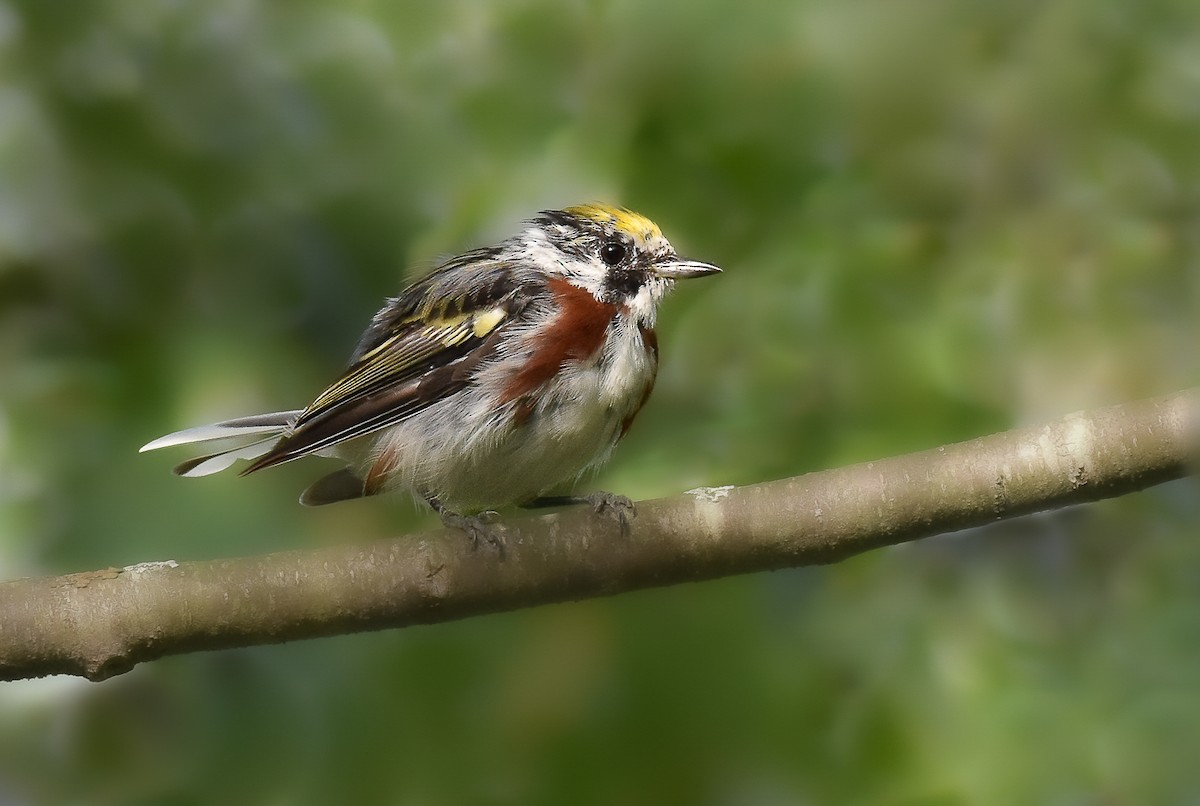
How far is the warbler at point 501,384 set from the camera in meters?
3.70

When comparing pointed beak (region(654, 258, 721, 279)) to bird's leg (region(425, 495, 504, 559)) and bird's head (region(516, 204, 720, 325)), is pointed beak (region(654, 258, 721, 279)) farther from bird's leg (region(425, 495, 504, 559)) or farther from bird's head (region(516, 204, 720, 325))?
bird's leg (region(425, 495, 504, 559))

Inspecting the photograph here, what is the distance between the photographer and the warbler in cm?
370

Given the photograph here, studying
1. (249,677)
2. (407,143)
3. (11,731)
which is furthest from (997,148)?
(11,731)

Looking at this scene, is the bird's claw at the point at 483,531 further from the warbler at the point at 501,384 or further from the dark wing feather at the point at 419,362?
the dark wing feather at the point at 419,362

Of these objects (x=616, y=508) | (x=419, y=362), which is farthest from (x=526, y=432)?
(x=616, y=508)

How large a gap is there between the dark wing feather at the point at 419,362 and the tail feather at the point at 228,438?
0.12m

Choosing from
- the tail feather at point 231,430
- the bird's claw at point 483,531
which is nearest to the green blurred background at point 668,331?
the tail feather at point 231,430

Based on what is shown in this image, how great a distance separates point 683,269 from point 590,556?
1.00m

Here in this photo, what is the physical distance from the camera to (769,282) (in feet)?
11.0

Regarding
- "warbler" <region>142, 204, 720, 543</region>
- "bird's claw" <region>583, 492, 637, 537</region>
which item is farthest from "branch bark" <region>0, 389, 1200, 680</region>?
"warbler" <region>142, 204, 720, 543</region>

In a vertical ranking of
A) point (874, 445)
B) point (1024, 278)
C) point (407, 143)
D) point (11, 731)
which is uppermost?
point (407, 143)

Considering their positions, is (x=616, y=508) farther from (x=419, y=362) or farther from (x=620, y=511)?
(x=419, y=362)

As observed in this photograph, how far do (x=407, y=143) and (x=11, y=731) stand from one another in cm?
199

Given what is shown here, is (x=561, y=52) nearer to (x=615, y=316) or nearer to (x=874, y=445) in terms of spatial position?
(x=615, y=316)
